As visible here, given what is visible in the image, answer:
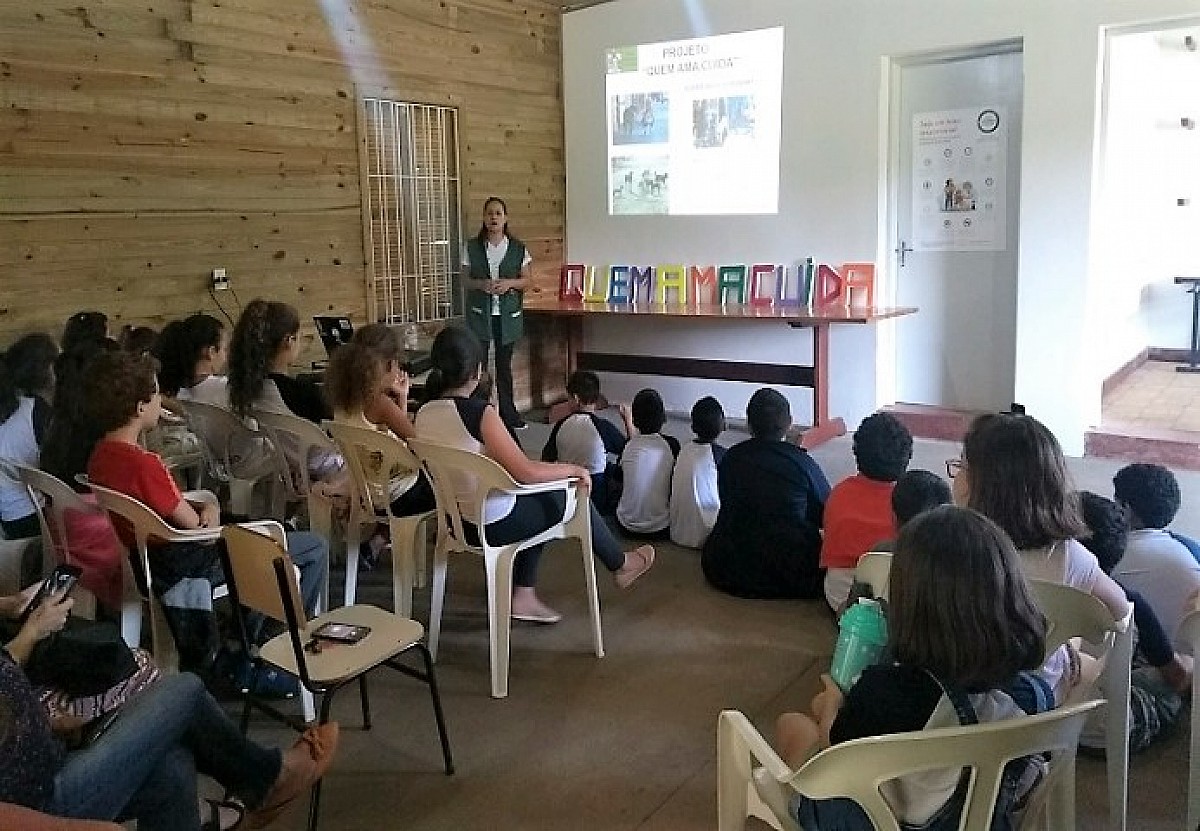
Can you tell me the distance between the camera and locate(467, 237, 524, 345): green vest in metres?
6.73

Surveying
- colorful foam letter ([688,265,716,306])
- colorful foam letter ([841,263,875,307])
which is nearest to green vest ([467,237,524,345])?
colorful foam letter ([688,265,716,306])

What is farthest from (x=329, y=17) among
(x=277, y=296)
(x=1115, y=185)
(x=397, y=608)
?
(x=1115, y=185)

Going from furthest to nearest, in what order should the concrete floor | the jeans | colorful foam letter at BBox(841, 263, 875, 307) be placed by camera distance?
1. colorful foam letter at BBox(841, 263, 875, 307)
2. the jeans
3. the concrete floor

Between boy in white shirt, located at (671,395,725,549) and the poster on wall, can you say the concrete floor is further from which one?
the poster on wall

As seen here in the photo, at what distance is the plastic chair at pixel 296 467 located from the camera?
355 cm

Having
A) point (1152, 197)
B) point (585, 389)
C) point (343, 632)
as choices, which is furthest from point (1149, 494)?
point (1152, 197)

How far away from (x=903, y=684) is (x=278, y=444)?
261 centimetres

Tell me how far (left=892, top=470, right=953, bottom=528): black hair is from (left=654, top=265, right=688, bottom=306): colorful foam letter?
4.37 metres

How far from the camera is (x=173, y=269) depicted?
513 cm

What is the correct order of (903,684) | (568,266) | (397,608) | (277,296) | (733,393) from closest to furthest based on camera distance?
(903,684), (397,608), (277,296), (733,393), (568,266)

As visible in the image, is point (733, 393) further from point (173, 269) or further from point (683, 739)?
point (683, 739)

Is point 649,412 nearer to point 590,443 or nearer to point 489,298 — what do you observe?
point 590,443

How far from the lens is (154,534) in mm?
2713

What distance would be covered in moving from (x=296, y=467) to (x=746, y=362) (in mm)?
3820
